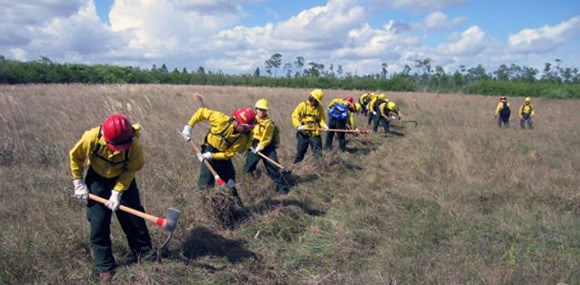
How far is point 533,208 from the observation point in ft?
21.9

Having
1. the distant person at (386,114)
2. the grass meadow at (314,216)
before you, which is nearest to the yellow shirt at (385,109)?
the distant person at (386,114)

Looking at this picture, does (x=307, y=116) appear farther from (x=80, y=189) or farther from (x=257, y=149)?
(x=80, y=189)

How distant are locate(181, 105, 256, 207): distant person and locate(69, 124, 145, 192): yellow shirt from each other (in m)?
1.57

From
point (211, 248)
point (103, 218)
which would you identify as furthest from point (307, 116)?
point (103, 218)

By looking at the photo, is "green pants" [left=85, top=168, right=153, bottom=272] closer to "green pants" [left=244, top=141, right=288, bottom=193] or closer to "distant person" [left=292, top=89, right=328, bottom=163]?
"green pants" [left=244, top=141, right=288, bottom=193]

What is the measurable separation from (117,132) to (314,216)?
314cm

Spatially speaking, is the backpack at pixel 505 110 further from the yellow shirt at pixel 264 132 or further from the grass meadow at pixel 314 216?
the yellow shirt at pixel 264 132

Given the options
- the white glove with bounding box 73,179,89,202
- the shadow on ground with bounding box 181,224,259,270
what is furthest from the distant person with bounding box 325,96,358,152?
the white glove with bounding box 73,179,89,202

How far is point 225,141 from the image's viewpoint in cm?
576

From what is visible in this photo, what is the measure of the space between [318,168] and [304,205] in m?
1.84

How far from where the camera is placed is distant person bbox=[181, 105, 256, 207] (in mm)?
5629

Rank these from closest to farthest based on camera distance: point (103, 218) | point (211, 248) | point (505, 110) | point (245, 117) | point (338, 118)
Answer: point (103, 218) < point (211, 248) < point (245, 117) < point (338, 118) < point (505, 110)

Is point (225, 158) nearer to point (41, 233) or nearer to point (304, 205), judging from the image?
point (304, 205)

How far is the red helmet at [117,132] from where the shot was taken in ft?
12.1
